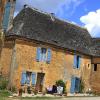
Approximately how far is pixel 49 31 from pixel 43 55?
3628mm

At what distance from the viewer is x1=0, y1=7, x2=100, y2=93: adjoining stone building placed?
102 feet

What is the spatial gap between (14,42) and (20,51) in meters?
1.05

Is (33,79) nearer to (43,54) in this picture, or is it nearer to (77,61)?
(43,54)

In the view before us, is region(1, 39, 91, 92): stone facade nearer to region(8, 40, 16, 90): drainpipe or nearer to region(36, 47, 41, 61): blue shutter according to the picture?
region(8, 40, 16, 90): drainpipe

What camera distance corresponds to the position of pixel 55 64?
3478 cm

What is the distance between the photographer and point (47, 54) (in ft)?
110

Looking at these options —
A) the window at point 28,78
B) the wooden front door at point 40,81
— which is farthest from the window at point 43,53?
the window at point 28,78

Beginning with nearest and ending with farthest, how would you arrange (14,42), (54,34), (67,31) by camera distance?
1. (14,42)
2. (54,34)
3. (67,31)

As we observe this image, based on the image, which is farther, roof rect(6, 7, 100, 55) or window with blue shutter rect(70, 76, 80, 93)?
window with blue shutter rect(70, 76, 80, 93)

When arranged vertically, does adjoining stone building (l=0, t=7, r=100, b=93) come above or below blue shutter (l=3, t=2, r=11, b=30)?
below

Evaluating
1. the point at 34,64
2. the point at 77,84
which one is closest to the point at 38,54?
the point at 34,64

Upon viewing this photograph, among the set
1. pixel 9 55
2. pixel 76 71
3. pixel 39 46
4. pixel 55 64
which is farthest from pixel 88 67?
pixel 9 55

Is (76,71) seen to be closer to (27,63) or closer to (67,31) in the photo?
(67,31)

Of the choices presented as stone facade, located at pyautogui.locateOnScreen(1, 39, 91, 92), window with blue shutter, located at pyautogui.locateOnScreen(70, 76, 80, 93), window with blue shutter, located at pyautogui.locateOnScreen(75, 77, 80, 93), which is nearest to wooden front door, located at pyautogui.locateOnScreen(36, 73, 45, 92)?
stone facade, located at pyautogui.locateOnScreen(1, 39, 91, 92)
